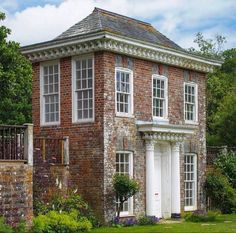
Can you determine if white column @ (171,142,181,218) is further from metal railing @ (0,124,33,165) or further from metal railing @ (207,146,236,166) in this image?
metal railing @ (0,124,33,165)

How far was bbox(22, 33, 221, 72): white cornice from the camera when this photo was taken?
2216 cm

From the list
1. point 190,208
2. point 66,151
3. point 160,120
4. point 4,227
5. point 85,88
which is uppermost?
point 85,88

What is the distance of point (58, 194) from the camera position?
21.8 meters

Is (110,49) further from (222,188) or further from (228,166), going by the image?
(228,166)

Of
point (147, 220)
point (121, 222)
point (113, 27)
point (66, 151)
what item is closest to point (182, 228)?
point (147, 220)

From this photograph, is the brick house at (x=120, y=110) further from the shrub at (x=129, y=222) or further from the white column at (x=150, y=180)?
the shrub at (x=129, y=222)

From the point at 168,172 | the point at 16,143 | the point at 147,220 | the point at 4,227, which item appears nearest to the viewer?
the point at 4,227

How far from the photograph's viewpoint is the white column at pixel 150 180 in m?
23.8

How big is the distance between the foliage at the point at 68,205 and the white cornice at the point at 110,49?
5278 mm

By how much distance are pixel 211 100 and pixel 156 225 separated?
86.2 feet

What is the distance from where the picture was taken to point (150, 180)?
938 inches

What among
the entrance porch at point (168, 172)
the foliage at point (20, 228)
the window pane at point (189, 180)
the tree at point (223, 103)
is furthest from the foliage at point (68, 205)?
the tree at point (223, 103)

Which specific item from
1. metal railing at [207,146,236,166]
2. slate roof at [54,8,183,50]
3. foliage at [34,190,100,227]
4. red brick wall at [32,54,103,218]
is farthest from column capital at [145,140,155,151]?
metal railing at [207,146,236,166]

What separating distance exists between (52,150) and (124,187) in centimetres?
298
